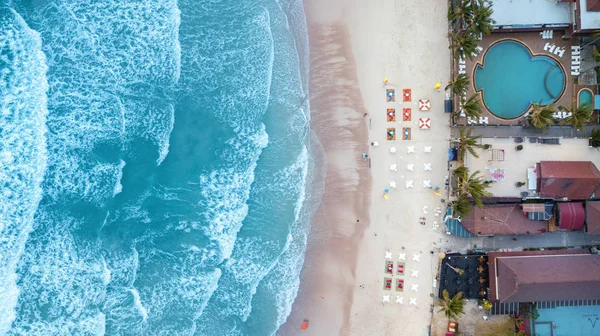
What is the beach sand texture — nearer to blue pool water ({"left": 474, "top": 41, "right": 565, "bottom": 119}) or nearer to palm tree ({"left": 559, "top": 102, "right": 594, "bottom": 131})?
blue pool water ({"left": 474, "top": 41, "right": 565, "bottom": 119})

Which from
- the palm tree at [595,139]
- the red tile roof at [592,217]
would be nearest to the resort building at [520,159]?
the palm tree at [595,139]

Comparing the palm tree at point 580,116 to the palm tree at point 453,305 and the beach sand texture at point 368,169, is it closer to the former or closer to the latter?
the beach sand texture at point 368,169

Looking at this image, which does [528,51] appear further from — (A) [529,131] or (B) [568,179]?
(B) [568,179]

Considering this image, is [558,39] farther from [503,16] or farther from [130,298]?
[130,298]

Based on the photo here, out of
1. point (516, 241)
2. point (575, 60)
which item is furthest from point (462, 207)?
point (575, 60)

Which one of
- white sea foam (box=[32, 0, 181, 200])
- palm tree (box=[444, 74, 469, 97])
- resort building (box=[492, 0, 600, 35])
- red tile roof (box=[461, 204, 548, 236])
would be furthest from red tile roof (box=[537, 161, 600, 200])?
white sea foam (box=[32, 0, 181, 200])
